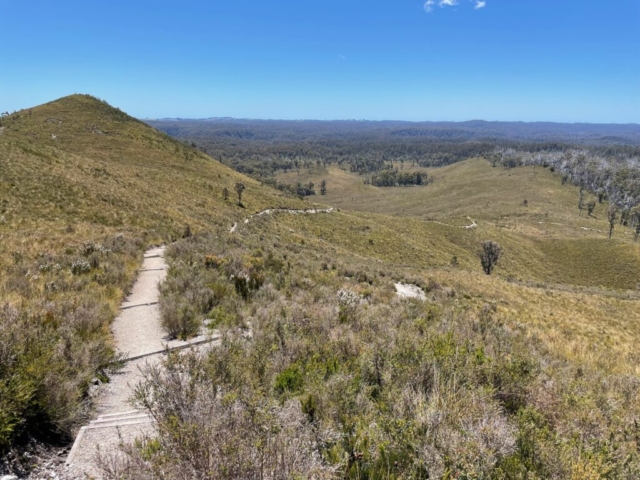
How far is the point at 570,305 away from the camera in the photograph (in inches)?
→ 909

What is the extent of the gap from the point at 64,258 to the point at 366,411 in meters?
10.9

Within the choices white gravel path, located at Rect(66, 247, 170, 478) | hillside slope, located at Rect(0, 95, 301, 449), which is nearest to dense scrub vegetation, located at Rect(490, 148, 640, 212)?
Result: hillside slope, located at Rect(0, 95, 301, 449)

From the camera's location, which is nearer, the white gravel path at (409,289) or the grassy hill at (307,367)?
the grassy hill at (307,367)

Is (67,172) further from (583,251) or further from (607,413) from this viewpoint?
Result: (583,251)

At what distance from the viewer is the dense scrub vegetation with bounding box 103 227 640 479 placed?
293 cm

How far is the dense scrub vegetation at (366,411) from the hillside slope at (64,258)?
42.3 inches

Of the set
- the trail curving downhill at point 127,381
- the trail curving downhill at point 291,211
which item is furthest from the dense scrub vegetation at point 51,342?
the trail curving downhill at point 291,211

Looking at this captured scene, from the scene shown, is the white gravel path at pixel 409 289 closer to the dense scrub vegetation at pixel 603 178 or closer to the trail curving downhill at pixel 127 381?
the trail curving downhill at pixel 127 381

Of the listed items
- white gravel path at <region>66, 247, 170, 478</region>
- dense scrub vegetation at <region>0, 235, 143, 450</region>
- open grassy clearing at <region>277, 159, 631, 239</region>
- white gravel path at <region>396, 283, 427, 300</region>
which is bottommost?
open grassy clearing at <region>277, 159, 631, 239</region>

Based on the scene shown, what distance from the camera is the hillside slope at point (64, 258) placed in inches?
156

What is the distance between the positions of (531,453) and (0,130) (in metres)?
77.0

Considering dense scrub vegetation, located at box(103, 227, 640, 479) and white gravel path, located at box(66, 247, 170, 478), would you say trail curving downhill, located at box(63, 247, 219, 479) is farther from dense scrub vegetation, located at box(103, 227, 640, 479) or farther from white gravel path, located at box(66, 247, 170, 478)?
dense scrub vegetation, located at box(103, 227, 640, 479)

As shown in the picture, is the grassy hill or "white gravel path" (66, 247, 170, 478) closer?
the grassy hill

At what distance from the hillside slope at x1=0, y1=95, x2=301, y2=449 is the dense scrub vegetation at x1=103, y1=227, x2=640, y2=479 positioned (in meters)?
1.08
